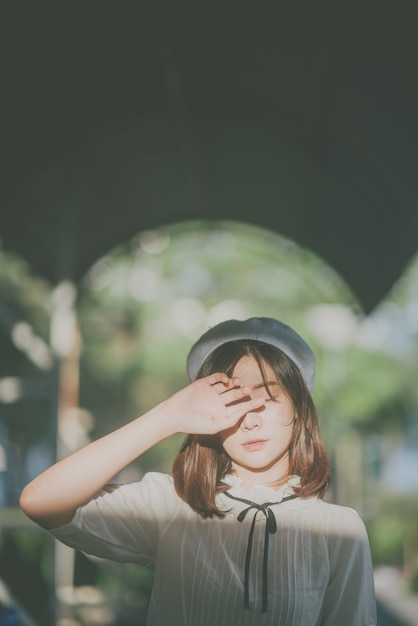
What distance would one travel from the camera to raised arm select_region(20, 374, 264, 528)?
1.99 m

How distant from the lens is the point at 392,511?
1371 inches

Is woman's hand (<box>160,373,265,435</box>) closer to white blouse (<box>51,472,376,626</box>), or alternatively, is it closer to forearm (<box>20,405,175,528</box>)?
forearm (<box>20,405,175,528</box>)

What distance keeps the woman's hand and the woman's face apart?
149 millimetres

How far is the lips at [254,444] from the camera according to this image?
221 cm

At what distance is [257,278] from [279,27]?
102 feet

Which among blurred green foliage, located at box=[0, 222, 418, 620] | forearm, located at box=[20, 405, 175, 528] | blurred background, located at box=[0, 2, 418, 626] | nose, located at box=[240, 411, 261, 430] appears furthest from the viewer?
blurred green foliage, located at box=[0, 222, 418, 620]

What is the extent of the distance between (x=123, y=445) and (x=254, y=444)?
1.17 ft

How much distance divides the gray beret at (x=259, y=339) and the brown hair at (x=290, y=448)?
0.02 m

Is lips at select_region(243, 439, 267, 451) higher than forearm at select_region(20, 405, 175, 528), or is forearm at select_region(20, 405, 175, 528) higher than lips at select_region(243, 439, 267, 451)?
lips at select_region(243, 439, 267, 451)

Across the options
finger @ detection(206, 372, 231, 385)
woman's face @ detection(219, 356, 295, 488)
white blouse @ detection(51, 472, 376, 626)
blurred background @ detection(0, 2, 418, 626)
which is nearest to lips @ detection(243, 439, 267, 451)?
woman's face @ detection(219, 356, 295, 488)

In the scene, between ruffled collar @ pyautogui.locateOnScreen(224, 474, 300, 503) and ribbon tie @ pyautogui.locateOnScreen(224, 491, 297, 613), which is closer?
ribbon tie @ pyautogui.locateOnScreen(224, 491, 297, 613)

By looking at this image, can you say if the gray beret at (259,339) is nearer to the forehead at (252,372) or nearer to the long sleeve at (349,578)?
the forehead at (252,372)

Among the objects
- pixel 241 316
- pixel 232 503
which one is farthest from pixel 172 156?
pixel 241 316

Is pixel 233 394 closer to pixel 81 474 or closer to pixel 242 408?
pixel 242 408
